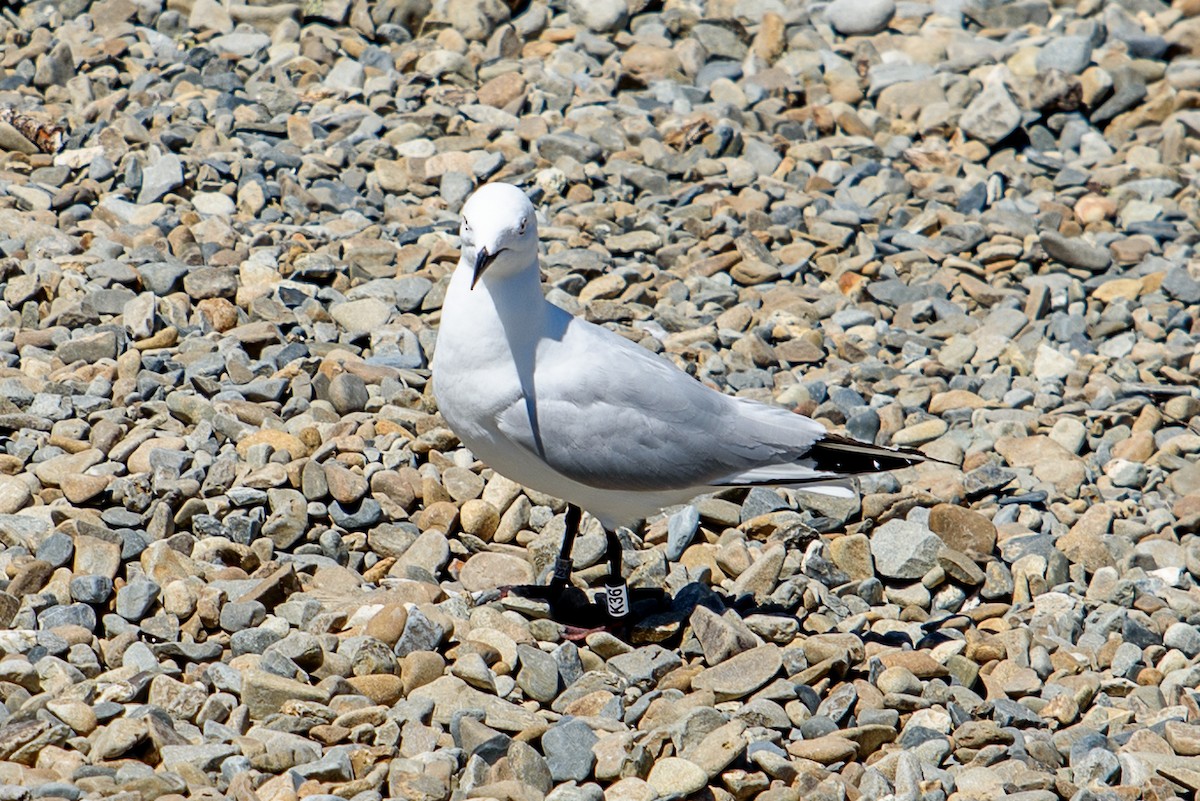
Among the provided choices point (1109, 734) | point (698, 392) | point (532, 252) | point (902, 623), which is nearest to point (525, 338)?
point (532, 252)

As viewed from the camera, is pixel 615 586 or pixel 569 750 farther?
pixel 615 586

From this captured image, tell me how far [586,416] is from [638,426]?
18 centimetres

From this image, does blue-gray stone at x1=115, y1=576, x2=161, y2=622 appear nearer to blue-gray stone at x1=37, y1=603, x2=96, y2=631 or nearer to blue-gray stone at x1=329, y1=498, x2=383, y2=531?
blue-gray stone at x1=37, y1=603, x2=96, y2=631

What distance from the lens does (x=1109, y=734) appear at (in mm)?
4465

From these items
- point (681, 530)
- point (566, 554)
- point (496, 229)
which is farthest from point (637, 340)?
point (496, 229)

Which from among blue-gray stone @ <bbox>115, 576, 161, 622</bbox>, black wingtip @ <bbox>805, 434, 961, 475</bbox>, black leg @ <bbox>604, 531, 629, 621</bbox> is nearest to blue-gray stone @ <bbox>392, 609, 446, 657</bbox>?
black leg @ <bbox>604, 531, 629, 621</bbox>

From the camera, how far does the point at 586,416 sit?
15.0 feet

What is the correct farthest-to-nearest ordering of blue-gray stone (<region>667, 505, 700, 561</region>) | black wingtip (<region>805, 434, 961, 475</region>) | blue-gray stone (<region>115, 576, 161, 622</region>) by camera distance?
blue-gray stone (<region>667, 505, 700, 561</region>), black wingtip (<region>805, 434, 961, 475</region>), blue-gray stone (<region>115, 576, 161, 622</region>)

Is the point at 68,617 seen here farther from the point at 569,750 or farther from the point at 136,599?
the point at 569,750

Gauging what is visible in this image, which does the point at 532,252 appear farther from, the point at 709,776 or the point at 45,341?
the point at 45,341

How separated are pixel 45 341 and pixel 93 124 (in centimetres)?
201

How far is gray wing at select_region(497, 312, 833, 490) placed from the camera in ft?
14.8

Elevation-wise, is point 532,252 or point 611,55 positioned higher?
point 532,252

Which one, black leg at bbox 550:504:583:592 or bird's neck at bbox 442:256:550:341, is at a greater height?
bird's neck at bbox 442:256:550:341
